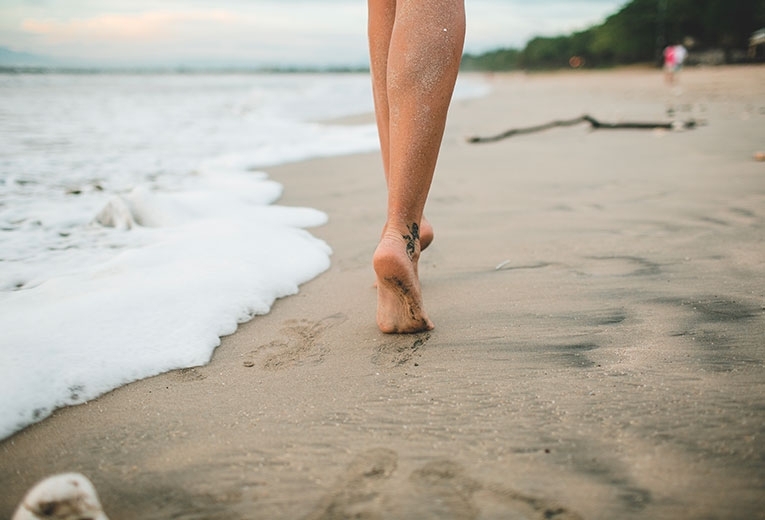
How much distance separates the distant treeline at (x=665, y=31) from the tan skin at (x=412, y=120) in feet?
132

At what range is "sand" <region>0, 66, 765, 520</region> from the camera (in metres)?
0.70

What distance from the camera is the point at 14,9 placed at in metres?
5.49

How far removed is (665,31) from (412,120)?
2140 inches

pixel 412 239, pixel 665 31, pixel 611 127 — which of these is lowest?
pixel 412 239

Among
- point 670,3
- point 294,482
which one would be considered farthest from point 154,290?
point 670,3

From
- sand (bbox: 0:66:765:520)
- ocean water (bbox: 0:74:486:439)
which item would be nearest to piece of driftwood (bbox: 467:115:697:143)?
ocean water (bbox: 0:74:486:439)

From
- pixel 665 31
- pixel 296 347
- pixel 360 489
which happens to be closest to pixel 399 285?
pixel 296 347

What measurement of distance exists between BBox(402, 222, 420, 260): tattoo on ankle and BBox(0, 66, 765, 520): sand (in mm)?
192

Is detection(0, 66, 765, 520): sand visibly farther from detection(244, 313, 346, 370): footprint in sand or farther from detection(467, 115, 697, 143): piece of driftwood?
detection(467, 115, 697, 143): piece of driftwood

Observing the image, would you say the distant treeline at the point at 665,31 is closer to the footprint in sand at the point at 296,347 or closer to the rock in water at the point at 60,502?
the footprint in sand at the point at 296,347

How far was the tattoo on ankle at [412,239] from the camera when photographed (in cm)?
120

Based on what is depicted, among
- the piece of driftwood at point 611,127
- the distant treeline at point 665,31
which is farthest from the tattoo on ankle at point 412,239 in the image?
the distant treeline at point 665,31

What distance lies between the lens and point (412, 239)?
4.00 feet

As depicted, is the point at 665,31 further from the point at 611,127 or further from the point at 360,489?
the point at 360,489
